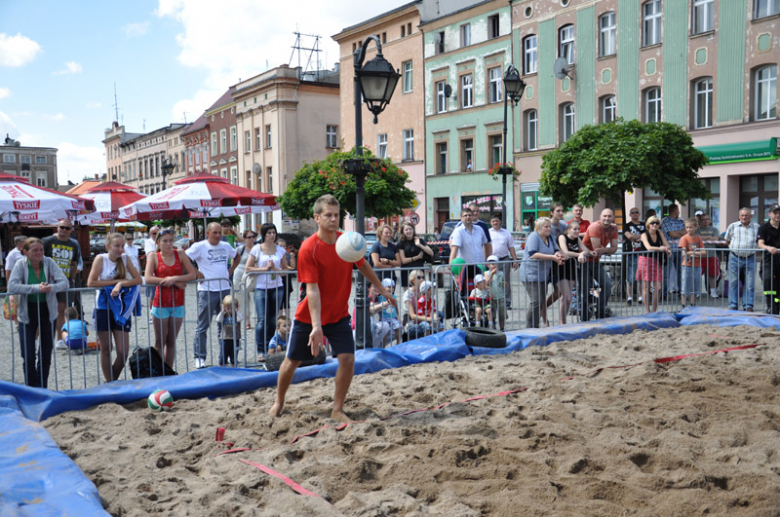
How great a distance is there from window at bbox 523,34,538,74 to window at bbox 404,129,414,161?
8630 mm

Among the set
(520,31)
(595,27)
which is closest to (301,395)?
(595,27)

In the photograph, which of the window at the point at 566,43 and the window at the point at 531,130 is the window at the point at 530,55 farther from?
the window at the point at 531,130

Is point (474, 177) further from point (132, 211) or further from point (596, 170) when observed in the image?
point (132, 211)

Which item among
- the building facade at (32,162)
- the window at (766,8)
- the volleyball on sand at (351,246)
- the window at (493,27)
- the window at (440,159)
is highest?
the building facade at (32,162)

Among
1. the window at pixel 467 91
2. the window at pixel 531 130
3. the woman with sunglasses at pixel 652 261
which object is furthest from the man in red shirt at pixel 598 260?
the window at pixel 467 91

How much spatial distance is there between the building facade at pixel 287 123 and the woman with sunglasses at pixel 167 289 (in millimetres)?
40951

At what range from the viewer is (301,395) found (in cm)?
649

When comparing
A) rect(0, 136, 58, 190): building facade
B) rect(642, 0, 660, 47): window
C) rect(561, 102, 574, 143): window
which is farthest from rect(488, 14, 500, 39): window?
rect(0, 136, 58, 190): building facade

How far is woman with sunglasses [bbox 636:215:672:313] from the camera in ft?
36.3

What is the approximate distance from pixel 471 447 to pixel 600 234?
22.5 ft

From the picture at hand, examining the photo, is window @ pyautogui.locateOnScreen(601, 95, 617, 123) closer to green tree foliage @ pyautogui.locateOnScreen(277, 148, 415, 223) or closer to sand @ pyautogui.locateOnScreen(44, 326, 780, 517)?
green tree foliage @ pyautogui.locateOnScreen(277, 148, 415, 223)

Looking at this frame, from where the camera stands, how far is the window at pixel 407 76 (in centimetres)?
3919

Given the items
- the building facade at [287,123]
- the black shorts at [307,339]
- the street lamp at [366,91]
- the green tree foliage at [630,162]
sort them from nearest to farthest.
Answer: the black shorts at [307,339], the street lamp at [366,91], the green tree foliage at [630,162], the building facade at [287,123]

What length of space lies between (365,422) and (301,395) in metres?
1.21
